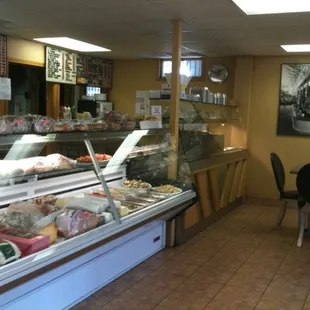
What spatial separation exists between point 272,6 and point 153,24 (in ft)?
4.44

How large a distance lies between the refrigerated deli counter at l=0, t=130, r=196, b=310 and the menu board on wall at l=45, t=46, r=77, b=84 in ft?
9.14

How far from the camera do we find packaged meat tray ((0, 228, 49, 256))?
7.84 feet

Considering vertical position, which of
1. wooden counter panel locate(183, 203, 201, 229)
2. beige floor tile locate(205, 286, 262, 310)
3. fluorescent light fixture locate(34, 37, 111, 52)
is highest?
fluorescent light fixture locate(34, 37, 111, 52)

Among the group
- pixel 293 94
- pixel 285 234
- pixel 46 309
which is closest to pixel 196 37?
pixel 293 94

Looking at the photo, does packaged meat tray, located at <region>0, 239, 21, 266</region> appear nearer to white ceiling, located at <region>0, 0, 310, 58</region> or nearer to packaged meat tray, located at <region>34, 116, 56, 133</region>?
packaged meat tray, located at <region>34, 116, 56, 133</region>

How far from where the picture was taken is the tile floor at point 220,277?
3.22 metres

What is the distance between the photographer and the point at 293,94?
6.74 metres

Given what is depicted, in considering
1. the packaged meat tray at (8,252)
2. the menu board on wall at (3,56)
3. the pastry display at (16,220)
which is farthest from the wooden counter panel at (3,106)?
the packaged meat tray at (8,252)

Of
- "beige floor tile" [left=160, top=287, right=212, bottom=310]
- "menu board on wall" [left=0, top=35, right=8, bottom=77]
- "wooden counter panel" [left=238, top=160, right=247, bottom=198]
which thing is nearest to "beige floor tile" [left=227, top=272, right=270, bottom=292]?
"beige floor tile" [left=160, top=287, right=212, bottom=310]

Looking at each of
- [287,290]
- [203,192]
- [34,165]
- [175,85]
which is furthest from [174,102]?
[287,290]

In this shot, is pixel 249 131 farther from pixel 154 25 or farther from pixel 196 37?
pixel 154 25

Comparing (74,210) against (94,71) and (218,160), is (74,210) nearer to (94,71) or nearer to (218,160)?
(218,160)

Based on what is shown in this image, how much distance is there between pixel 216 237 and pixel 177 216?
2.34 ft

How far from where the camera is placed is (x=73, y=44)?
636 centimetres
